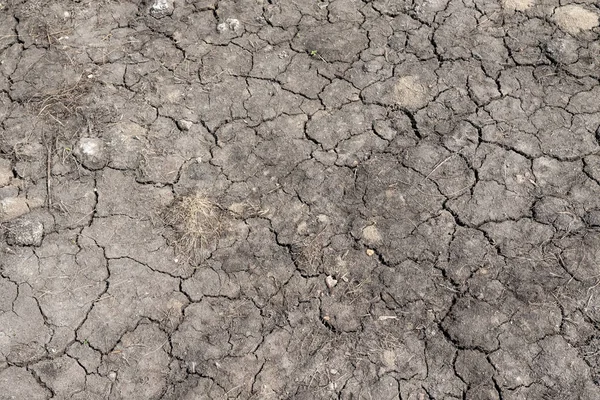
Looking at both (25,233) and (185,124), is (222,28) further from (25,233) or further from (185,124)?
(25,233)

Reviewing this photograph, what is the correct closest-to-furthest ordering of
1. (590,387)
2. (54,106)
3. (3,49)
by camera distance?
(590,387)
(54,106)
(3,49)

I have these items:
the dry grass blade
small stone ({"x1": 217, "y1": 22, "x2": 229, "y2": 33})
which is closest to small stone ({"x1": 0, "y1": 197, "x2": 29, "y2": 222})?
the dry grass blade

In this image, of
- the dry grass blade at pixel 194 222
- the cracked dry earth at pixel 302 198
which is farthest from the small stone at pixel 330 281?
the dry grass blade at pixel 194 222

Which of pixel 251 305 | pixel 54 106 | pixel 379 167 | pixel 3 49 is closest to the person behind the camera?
pixel 251 305

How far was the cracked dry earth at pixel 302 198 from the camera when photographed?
10.6ft

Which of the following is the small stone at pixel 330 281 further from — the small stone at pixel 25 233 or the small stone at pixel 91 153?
the small stone at pixel 25 233

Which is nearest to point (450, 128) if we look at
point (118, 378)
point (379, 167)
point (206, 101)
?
point (379, 167)

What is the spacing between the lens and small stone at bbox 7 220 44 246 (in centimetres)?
355

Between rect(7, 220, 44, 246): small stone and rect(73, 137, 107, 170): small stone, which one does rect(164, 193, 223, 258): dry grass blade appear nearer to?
rect(73, 137, 107, 170): small stone

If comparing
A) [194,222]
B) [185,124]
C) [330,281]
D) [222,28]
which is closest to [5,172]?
[185,124]

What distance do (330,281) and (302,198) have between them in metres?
0.58

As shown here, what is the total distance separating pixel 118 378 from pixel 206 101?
1.90 m

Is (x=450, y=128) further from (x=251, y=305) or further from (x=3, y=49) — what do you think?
(x=3, y=49)

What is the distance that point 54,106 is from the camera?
13.3 feet
